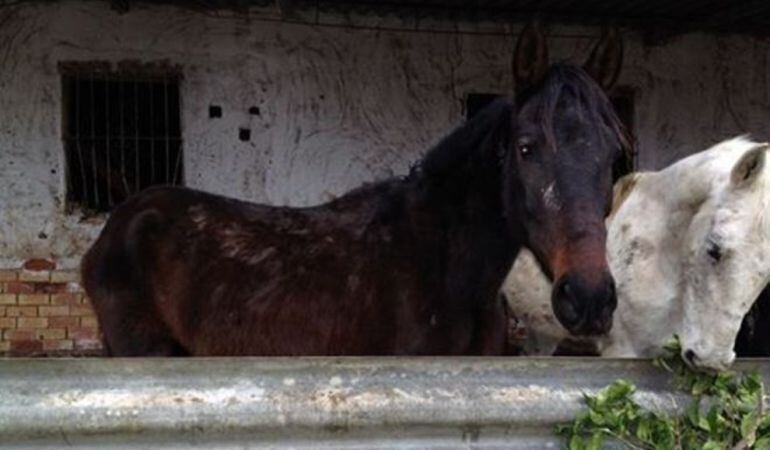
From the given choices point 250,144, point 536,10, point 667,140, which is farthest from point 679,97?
point 250,144

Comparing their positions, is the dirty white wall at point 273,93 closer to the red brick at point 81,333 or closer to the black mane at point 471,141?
the red brick at point 81,333

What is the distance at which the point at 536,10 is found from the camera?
7738 mm

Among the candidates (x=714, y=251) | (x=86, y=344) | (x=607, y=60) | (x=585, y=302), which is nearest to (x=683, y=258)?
(x=714, y=251)

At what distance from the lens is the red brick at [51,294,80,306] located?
7.09 m

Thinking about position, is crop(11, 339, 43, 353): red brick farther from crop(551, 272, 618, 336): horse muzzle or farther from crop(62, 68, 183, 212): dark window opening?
crop(551, 272, 618, 336): horse muzzle

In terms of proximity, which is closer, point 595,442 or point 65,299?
point 595,442

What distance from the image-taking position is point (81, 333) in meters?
7.11

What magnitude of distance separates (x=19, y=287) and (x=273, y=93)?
245 centimetres

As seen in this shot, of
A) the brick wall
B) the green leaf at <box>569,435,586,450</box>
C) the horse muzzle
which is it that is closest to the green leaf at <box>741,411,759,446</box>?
the green leaf at <box>569,435,586,450</box>

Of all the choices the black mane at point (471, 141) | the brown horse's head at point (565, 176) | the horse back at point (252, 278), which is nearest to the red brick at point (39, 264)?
the horse back at point (252, 278)

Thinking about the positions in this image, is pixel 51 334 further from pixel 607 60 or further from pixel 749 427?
pixel 749 427

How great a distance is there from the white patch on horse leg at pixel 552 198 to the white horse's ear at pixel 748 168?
1112 mm

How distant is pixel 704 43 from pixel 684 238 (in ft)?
17.0

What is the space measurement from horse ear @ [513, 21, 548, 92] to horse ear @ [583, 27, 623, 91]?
0.94 feet
